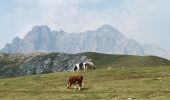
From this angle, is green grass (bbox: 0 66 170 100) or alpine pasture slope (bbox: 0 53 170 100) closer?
green grass (bbox: 0 66 170 100)

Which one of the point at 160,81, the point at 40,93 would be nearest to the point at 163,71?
the point at 160,81

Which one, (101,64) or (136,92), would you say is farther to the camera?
(101,64)

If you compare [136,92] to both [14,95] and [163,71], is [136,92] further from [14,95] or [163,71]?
[163,71]

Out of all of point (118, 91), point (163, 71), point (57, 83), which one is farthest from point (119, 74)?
point (118, 91)

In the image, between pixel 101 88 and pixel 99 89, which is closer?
pixel 99 89

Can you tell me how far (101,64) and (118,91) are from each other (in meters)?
138

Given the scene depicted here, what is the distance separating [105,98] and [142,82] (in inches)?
→ 559

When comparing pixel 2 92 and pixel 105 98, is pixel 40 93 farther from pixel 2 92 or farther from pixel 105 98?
pixel 105 98

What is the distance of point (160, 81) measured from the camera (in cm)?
6309

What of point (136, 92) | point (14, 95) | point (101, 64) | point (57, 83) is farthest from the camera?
point (101, 64)

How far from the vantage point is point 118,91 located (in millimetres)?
55000

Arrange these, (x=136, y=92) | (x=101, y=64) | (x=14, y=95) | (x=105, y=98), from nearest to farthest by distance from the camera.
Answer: (x=105, y=98) < (x=136, y=92) < (x=14, y=95) < (x=101, y=64)

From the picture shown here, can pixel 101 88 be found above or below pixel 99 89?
above

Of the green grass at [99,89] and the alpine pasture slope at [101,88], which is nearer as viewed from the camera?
the green grass at [99,89]
